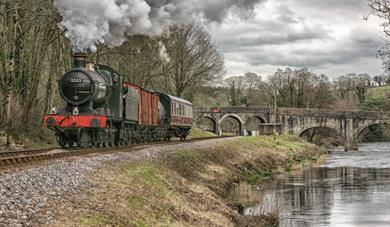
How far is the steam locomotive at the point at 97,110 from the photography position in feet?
66.6

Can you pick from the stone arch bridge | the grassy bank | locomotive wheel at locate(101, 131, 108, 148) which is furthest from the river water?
the stone arch bridge

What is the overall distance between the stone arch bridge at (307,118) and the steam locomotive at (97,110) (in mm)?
49657

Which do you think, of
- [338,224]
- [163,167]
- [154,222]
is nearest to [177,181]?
[163,167]

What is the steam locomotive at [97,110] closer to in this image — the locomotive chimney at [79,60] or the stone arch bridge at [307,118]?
the locomotive chimney at [79,60]

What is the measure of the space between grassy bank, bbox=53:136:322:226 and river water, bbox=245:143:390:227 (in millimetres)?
1412

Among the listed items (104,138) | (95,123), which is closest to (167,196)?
(95,123)

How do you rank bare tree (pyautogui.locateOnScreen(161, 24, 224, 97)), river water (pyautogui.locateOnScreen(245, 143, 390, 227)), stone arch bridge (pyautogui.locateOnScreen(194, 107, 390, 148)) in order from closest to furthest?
river water (pyautogui.locateOnScreen(245, 143, 390, 227)) < bare tree (pyautogui.locateOnScreen(161, 24, 224, 97)) < stone arch bridge (pyautogui.locateOnScreen(194, 107, 390, 148))

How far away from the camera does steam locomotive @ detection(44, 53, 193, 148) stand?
20312mm

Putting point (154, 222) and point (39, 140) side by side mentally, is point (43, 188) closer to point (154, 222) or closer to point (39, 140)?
point (154, 222)

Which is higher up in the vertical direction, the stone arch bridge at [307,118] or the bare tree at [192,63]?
the bare tree at [192,63]

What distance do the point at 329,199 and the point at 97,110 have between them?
962cm

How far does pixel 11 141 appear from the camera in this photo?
24.0 metres

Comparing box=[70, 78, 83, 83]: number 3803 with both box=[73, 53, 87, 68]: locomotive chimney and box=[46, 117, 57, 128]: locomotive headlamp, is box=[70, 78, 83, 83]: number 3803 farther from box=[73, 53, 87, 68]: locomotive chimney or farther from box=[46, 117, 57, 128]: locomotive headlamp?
box=[46, 117, 57, 128]: locomotive headlamp

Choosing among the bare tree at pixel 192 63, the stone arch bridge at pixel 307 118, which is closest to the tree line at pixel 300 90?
the stone arch bridge at pixel 307 118
